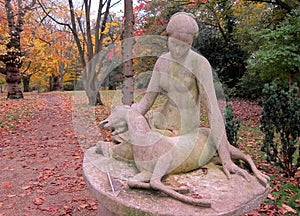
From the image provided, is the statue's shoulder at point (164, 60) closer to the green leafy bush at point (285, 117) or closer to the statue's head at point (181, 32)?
the statue's head at point (181, 32)

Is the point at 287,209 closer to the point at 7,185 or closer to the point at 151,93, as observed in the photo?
the point at 151,93

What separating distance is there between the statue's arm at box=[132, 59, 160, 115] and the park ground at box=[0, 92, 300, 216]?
1767mm

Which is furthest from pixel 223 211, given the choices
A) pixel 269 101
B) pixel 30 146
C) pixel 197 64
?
pixel 30 146

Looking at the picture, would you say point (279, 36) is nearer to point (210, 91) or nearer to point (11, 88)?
point (210, 91)

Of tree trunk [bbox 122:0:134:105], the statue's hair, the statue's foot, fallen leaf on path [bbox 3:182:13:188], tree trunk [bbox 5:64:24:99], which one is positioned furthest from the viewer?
tree trunk [bbox 5:64:24:99]

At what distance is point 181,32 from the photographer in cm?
199

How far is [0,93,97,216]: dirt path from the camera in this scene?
358 cm

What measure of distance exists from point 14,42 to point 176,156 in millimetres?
12527

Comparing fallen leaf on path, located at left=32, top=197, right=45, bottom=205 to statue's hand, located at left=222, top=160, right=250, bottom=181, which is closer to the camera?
statue's hand, located at left=222, top=160, right=250, bottom=181

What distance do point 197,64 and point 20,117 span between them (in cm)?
873

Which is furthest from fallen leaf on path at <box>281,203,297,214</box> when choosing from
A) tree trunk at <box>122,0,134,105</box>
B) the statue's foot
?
tree trunk at <box>122,0,134,105</box>

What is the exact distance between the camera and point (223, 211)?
162cm

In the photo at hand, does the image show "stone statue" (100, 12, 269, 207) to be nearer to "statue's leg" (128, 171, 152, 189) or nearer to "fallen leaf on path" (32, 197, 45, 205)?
"statue's leg" (128, 171, 152, 189)

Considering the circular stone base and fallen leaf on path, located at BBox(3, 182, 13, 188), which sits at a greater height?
the circular stone base
